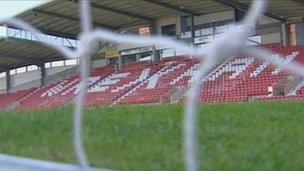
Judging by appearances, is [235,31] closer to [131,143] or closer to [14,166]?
[14,166]

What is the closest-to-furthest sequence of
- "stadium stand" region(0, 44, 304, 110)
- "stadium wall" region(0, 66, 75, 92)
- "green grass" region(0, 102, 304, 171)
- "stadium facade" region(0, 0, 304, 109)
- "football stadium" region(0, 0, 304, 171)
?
"football stadium" region(0, 0, 304, 171) < "green grass" region(0, 102, 304, 171) < "stadium stand" region(0, 44, 304, 110) < "stadium facade" region(0, 0, 304, 109) < "stadium wall" region(0, 66, 75, 92)

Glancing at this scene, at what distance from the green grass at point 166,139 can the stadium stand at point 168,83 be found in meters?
11.5

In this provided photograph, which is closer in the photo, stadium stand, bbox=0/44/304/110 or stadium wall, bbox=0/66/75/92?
stadium stand, bbox=0/44/304/110

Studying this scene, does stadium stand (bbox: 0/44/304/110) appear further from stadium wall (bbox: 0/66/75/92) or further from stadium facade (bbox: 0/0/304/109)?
stadium wall (bbox: 0/66/75/92)

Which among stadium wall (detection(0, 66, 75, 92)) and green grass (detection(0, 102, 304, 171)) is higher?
stadium wall (detection(0, 66, 75, 92))

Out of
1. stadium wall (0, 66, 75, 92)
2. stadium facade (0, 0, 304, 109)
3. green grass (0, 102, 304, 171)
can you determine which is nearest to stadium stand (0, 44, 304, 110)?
stadium facade (0, 0, 304, 109)

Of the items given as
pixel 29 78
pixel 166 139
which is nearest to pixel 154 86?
pixel 29 78

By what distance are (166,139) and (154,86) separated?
21.2 meters

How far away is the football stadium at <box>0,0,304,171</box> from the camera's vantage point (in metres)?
3.56

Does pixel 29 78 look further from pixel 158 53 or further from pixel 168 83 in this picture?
pixel 168 83

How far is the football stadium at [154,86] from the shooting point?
11.7 ft

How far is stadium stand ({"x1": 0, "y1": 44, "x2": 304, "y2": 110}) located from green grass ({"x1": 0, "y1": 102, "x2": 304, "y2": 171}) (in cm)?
1147

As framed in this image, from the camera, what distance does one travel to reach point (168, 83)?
86.3 ft

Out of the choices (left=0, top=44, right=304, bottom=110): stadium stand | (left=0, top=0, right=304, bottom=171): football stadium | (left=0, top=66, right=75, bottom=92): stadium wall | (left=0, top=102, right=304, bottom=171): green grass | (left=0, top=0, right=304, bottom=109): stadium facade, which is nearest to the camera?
(left=0, top=0, right=304, bottom=171): football stadium
